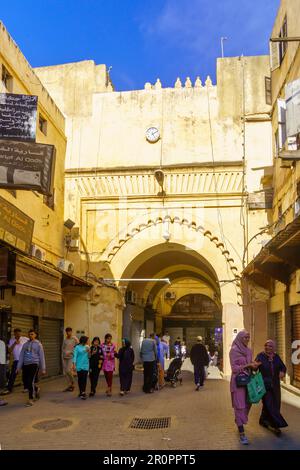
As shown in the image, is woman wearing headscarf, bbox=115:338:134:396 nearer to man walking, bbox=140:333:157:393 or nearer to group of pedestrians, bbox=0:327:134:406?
group of pedestrians, bbox=0:327:134:406

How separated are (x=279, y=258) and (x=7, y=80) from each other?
7.87 meters

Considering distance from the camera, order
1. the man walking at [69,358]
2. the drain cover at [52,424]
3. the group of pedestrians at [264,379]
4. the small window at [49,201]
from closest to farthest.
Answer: the group of pedestrians at [264,379]
the drain cover at [52,424]
the man walking at [69,358]
the small window at [49,201]

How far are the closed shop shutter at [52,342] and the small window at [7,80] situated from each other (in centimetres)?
647

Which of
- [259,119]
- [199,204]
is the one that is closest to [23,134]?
[199,204]

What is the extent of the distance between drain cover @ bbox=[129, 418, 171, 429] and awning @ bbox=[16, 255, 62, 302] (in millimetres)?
3976

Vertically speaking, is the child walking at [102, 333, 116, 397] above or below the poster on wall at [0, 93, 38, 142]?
below

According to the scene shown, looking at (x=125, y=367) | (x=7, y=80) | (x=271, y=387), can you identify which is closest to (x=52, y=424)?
(x=271, y=387)

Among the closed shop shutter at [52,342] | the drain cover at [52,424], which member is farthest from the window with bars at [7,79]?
the drain cover at [52,424]

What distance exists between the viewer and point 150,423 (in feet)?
27.7

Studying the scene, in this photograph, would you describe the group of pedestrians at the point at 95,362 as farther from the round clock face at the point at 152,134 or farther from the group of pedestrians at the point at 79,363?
the round clock face at the point at 152,134

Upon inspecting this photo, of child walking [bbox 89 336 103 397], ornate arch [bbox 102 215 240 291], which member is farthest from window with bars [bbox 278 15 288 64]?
child walking [bbox 89 336 103 397]

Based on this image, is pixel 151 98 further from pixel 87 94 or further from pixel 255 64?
pixel 255 64

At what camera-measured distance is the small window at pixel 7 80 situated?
12648 millimetres

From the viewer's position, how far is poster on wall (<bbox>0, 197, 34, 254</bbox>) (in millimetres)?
11398
